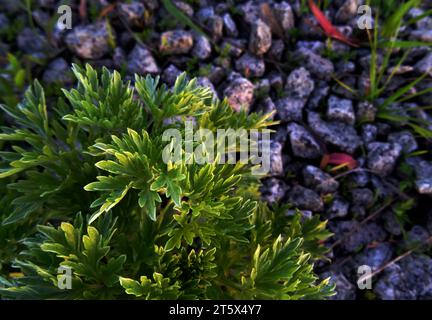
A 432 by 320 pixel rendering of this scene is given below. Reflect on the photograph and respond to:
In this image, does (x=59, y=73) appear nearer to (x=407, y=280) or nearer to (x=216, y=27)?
(x=216, y=27)

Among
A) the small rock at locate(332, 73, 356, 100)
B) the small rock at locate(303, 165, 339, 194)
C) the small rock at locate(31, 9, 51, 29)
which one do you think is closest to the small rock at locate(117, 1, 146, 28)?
the small rock at locate(31, 9, 51, 29)

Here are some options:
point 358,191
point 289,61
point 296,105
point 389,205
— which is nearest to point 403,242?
point 389,205

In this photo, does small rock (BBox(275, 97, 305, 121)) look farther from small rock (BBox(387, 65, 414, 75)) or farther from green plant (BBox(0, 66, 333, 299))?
green plant (BBox(0, 66, 333, 299))

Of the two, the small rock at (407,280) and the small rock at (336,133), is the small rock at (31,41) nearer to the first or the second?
the small rock at (336,133)

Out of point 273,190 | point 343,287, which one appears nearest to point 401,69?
point 273,190

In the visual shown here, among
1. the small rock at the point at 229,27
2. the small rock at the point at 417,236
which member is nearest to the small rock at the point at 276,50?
the small rock at the point at 229,27
